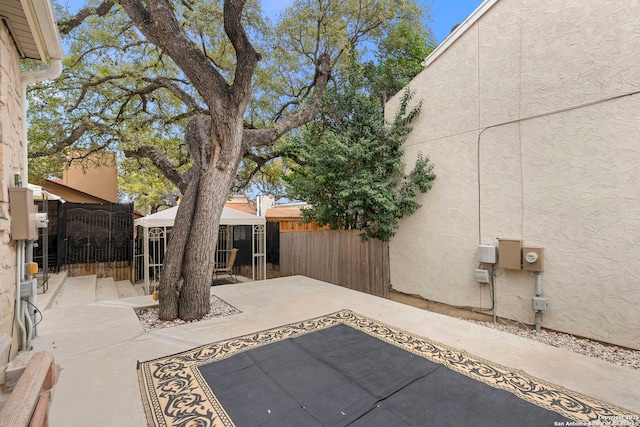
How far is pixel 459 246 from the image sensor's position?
499 centimetres

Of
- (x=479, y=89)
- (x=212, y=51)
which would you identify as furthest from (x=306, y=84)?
(x=479, y=89)

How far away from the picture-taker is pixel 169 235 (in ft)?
22.5

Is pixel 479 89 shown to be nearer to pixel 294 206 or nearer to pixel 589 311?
pixel 589 311

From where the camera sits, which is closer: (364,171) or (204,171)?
(204,171)

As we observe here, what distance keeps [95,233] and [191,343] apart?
21.6 ft

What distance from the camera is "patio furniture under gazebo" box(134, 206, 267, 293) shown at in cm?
629

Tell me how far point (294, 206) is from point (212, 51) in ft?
43.6

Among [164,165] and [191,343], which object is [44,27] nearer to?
[191,343]

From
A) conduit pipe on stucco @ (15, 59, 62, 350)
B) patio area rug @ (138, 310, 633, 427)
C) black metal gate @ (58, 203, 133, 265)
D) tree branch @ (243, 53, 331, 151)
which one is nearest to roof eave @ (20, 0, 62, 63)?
conduit pipe on stucco @ (15, 59, 62, 350)

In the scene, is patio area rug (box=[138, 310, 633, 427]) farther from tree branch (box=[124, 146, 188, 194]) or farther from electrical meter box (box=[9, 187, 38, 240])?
tree branch (box=[124, 146, 188, 194])

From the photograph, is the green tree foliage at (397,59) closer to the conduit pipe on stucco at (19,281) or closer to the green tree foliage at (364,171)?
the green tree foliage at (364,171)

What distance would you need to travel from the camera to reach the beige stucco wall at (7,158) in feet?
7.60

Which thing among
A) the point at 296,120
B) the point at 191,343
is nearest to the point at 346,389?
the point at 191,343

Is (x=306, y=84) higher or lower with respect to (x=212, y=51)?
lower
